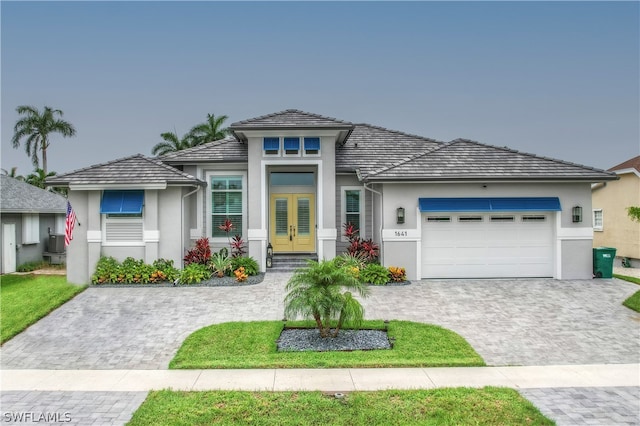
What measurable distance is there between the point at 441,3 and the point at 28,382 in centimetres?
1881

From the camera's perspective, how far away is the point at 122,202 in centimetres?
1294

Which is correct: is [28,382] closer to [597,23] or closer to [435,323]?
[435,323]

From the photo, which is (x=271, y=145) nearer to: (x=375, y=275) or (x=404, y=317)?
(x=375, y=275)

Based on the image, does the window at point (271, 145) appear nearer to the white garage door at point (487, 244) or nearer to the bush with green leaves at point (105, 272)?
the white garage door at point (487, 244)

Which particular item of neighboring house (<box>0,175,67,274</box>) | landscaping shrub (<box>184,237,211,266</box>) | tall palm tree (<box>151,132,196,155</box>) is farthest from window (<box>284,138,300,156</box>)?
tall palm tree (<box>151,132,196,155</box>)

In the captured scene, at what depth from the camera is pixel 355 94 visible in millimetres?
25422

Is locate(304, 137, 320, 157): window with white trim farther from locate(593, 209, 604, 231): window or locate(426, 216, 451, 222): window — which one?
locate(593, 209, 604, 231): window

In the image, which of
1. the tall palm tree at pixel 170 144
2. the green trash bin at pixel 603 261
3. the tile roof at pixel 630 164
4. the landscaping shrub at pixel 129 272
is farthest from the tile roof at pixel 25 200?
the tile roof at pixel 630 164

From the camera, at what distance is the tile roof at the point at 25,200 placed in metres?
18.2

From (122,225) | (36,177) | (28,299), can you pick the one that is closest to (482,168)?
(122,225)

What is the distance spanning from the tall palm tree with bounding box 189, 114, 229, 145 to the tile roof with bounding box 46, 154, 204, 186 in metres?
19.3

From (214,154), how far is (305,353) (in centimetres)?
1014

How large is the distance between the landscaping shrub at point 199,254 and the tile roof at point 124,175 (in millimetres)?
2209

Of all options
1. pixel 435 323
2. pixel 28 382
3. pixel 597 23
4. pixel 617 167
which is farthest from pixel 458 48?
pixel 28 382
